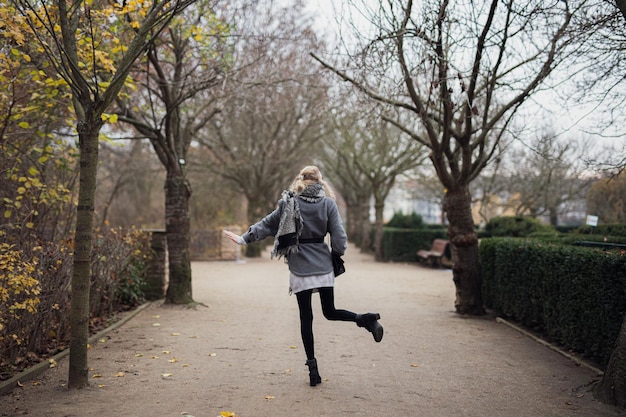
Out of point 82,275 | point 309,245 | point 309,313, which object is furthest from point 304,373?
point 82,275

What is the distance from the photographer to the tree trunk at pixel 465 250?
11.7m

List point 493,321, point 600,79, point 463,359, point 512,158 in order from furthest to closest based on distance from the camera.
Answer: point 512,158
point 493,321
point 600,79
point 463,359

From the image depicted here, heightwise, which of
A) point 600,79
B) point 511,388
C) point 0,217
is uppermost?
point 600,79

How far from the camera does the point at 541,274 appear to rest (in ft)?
29.8

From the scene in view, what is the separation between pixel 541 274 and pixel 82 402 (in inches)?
244

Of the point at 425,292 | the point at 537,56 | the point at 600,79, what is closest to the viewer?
the point at 600,79

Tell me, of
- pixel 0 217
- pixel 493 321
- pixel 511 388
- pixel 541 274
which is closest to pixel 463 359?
pixel 511 388

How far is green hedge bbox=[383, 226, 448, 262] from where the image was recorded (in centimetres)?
2903

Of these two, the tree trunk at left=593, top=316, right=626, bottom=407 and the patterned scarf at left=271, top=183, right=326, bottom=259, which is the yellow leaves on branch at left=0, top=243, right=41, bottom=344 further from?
the tree trunk at left=593, top=316, right=626, bottom=407

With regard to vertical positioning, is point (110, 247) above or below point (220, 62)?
below

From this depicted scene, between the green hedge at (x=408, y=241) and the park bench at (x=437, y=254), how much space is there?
1.49 metres

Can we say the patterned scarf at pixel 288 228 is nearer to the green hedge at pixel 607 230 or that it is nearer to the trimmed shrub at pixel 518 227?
the green hedge at pixel 607 230

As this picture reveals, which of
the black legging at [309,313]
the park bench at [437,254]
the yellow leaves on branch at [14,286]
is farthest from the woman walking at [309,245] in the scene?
the park bench at [437,254]

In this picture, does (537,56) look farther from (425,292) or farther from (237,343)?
(425,292)
